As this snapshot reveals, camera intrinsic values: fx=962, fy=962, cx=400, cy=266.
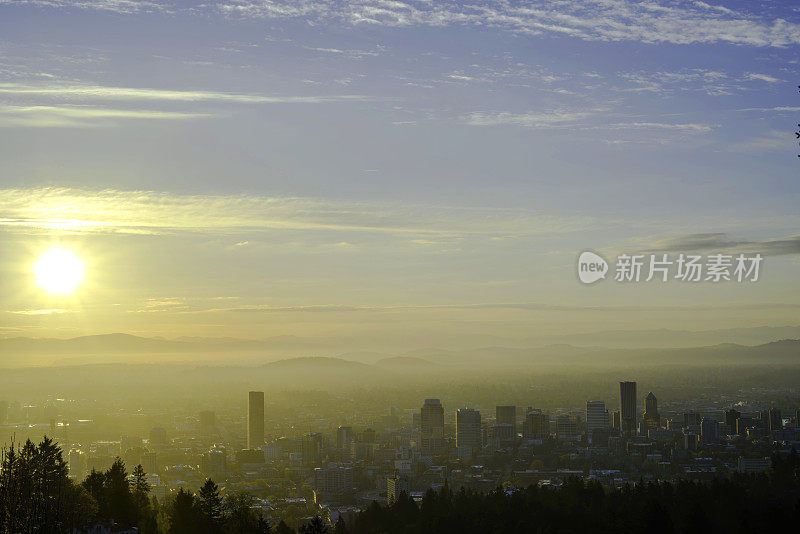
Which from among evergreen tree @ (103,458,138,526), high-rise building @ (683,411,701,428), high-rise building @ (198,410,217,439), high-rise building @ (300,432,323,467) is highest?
evergreen tree @ (103,458,138,526)

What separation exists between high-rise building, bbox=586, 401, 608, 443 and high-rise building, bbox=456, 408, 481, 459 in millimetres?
9629

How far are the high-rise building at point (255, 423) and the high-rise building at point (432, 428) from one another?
42.5 ft

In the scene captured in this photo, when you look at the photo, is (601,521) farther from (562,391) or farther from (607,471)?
(562,391)

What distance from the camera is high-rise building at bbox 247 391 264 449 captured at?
255 ft

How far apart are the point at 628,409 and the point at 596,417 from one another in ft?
26.5

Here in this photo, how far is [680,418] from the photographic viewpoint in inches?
3346

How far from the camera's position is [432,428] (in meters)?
80.6

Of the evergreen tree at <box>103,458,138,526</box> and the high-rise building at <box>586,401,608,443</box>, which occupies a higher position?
the evergreen tree at <box>103,458,138,526</box>

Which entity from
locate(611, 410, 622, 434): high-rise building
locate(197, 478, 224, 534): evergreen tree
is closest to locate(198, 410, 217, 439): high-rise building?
locate(611, 410, 622, 434): high-rise building

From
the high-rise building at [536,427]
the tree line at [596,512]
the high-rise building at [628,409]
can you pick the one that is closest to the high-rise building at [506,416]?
the high-rise building at [536,427]

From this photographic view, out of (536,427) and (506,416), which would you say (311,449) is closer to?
(536,427)

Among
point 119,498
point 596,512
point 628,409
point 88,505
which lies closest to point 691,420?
point 628,409

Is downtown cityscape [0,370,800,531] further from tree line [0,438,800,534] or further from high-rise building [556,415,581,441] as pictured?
tree line [0,438,800,534]

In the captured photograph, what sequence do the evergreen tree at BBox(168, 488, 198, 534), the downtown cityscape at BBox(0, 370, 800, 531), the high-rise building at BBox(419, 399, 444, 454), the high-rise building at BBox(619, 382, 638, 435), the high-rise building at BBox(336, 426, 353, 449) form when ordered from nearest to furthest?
1. the evergreen tree at BBox(168, 488, 198, 534)
2. the downtown cityscape at BBox(0, 370, 800, 531)
3. the high-rise building at BBox(419, 399, 444, 454)
4. the high-rise building at BBox(336, 426, 353, 449)
5. the high-rise building at BBox(619, 382, 638, 435)
